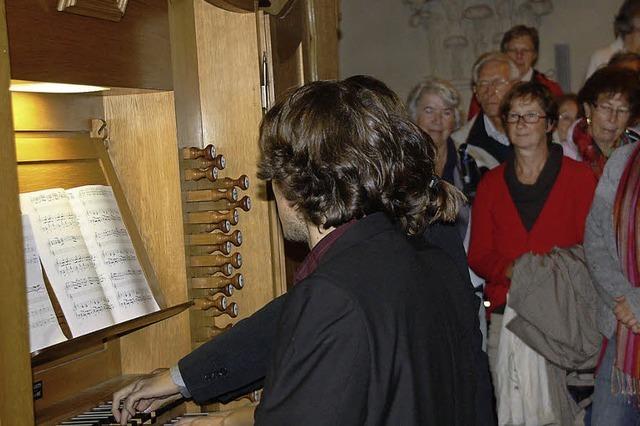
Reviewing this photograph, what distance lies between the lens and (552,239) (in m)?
3.89

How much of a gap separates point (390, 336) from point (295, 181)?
33cm

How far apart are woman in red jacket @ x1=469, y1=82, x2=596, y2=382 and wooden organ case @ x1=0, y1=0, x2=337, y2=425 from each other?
1.18 metres

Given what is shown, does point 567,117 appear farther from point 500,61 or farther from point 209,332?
point 209,332

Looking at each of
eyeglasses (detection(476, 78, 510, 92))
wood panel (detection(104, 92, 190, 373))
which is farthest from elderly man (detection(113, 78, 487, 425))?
eyeglasses (detection(476, 78, 510, 92))

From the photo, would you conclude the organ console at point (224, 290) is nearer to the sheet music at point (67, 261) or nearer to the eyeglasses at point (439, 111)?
the sheet music at point (67, 261)

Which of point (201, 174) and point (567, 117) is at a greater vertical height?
point (567, 117)

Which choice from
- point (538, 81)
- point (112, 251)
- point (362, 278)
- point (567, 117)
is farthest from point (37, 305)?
point (538, 81)

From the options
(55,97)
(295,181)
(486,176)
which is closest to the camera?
(295,181)

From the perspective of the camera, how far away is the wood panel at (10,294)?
1.54m

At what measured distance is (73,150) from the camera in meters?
2.39

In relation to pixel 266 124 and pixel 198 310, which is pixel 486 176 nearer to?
pixel 198 310

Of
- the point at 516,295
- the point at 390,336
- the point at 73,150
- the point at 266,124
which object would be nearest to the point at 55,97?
the point at 73,150

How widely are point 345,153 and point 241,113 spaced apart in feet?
4.13

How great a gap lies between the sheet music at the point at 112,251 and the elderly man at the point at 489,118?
7.37 feet
